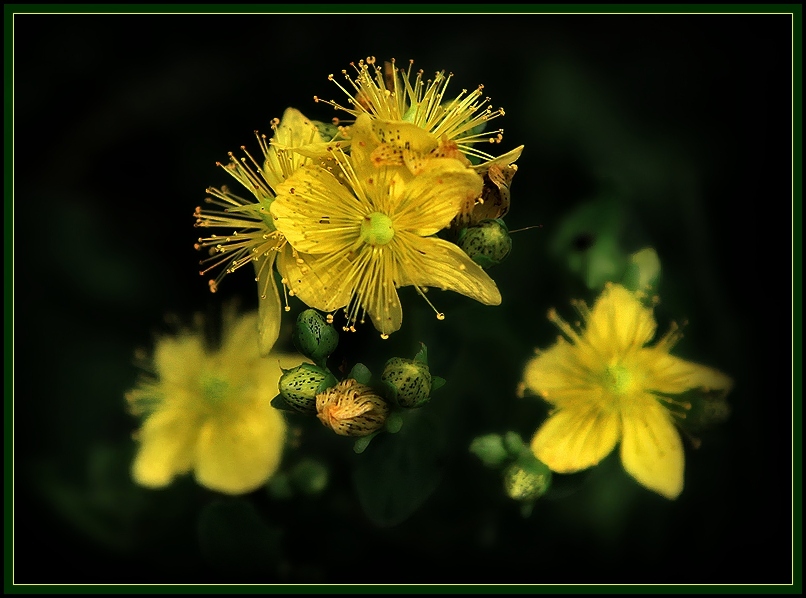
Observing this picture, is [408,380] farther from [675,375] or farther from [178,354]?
[178,354]

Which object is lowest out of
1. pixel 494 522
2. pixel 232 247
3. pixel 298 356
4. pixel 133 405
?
pixel 494 522

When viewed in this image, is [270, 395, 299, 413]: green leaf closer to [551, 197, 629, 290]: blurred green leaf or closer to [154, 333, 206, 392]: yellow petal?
[154, 333, 206, 392]: yellow petal

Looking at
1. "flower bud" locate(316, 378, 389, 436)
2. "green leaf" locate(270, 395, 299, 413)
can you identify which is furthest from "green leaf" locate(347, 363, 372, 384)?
"green leaf" locate(270, 395, 299, 413)

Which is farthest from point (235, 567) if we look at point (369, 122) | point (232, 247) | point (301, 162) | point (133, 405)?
point (369, 122)

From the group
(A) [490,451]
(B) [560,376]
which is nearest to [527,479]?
(A) [490,451]

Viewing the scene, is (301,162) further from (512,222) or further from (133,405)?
(133,405)

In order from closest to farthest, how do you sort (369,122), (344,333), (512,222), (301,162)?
(369,122), (301,162), (344,333), (512,222)
